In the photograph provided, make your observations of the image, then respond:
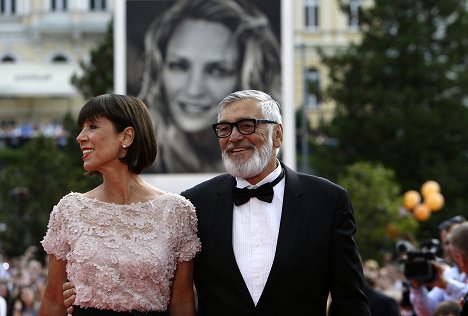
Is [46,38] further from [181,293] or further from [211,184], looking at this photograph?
[181,293]

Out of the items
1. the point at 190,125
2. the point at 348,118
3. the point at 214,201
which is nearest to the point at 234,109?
the point at 214,201

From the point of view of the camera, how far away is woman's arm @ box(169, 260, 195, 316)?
5957 mm

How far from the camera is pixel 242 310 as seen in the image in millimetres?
5844

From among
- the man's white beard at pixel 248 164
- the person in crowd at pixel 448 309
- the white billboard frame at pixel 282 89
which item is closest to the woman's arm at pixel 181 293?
the man's white beard at pixel 248 164

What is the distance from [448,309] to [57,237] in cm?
393

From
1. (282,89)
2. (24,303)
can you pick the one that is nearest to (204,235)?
(24,303)

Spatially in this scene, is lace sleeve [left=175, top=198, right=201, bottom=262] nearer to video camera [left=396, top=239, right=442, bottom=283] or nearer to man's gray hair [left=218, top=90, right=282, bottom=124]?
man's gray hair [left=218, top=90, right=282, bottom=124]

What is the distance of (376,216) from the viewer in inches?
1296

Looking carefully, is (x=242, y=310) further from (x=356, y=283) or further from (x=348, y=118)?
(x=348, y=118)

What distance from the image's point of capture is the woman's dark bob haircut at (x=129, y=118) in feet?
19.5

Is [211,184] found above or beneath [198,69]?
beneath

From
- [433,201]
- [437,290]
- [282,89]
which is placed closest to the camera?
[437,290]

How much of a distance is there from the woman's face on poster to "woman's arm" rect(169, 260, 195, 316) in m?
21.7

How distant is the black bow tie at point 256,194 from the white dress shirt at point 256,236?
0.09 ft
